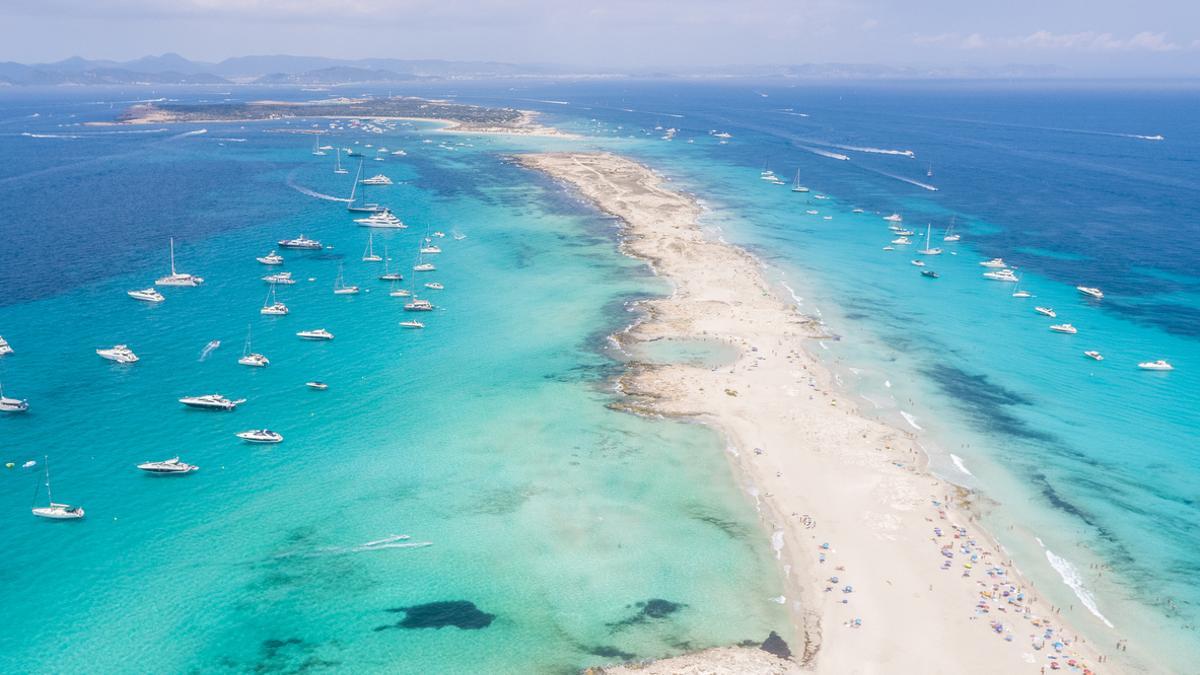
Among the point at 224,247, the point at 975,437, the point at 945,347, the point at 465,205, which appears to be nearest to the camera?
the point at 975,437

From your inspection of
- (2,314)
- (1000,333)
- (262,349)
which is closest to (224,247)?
(2,314)

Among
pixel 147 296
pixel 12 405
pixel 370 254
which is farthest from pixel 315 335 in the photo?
pixel 370 254

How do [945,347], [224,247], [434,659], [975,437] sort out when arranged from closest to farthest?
1. [434,659]
2. [975,437]
3. [945,347]
4. [224,247]

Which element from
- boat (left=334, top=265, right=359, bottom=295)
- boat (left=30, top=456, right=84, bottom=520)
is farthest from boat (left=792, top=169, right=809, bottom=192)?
boat (left=30, top=456, right=84, bottom=520)

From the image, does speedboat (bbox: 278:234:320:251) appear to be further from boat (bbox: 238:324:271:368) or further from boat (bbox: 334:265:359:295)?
boat (bbox: 238:324:271:368)

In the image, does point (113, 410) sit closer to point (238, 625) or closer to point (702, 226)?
point (238, 625)

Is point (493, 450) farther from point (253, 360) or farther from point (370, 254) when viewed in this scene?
point (370, 254)
